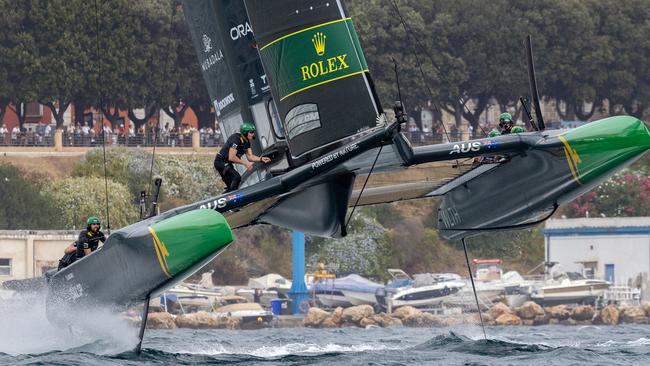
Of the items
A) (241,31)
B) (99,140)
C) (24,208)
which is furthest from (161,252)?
(99,140)

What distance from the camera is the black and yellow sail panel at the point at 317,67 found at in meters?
17.3

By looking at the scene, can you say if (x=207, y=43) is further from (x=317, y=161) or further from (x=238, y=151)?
(x=317, y=161)

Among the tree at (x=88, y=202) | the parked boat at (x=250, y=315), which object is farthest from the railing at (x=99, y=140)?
the parked boat at (x=250, y=315)

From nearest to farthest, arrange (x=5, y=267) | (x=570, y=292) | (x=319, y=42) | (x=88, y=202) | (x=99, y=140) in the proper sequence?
(x=319, y=42) < (x=5, y=267) < (x=570, y=292) < (x=88, y=202) < (x=99, y=140)

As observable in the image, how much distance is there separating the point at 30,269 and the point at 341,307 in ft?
21.8

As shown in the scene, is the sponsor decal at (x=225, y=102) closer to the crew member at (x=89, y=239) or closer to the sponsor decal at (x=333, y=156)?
the crew member at (x=89, y=239)

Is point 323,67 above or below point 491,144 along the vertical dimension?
above

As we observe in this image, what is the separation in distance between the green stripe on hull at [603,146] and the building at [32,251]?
19.9 m

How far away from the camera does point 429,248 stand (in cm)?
4266

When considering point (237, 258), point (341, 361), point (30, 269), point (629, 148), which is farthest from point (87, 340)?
point (237, 258)

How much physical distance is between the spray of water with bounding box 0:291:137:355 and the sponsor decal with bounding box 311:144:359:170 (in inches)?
104

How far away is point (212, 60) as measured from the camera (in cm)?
2075

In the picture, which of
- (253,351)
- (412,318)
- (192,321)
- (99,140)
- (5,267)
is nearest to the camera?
(253,351)

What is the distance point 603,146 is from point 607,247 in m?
22.8
